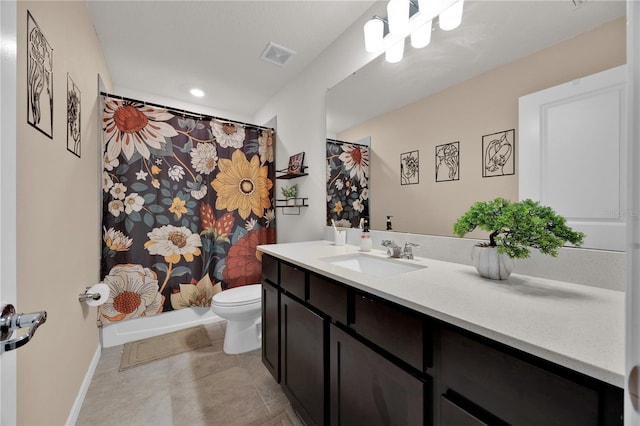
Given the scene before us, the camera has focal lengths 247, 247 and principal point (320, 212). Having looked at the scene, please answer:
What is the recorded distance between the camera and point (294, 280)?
1.28 meters

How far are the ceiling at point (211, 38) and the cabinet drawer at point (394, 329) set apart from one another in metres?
1.91

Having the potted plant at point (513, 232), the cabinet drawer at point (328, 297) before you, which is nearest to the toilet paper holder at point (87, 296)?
the cabinet drawer at point (328, 297)

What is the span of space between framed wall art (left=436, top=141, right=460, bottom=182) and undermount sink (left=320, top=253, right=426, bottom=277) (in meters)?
0.48

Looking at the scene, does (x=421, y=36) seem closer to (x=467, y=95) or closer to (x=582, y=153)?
(x=467, y=95)

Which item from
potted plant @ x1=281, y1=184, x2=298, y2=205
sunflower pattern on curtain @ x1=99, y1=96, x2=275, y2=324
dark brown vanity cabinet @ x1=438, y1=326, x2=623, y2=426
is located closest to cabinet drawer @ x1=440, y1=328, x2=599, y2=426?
dark brown vanity cabinet @ x1=438, y1=326, x2=623, y2=426

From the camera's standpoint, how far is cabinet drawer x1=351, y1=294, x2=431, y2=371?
688mm

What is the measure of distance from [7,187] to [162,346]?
6.82 ft

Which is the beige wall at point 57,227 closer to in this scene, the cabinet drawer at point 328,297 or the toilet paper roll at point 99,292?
the toilet paper roll at point 99,292

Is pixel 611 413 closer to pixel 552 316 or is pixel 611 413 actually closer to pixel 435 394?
pixel 552 316

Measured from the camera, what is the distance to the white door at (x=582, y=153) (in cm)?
78

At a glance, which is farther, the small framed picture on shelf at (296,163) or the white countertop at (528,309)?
the small framed picture on shelf at (296,163)

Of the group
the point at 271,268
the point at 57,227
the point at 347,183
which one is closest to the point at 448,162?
the point at 347,183

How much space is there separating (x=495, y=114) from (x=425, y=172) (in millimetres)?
394

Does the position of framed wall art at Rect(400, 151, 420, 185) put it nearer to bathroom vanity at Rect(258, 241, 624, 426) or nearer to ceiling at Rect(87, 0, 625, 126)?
ceiling at Rect(87, 0, 625, 126)
